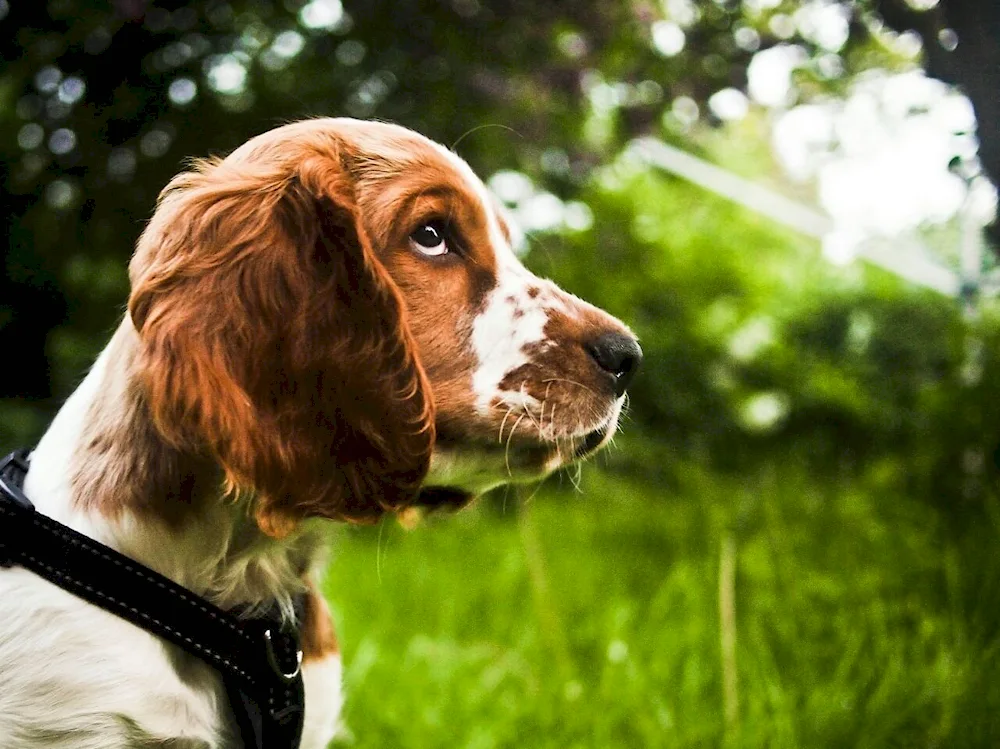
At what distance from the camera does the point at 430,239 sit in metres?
1.74

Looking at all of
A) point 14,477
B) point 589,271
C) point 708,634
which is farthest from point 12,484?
point 589,271

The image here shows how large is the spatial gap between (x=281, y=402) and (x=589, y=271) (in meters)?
2.98

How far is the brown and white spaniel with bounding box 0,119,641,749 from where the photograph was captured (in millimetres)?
1465

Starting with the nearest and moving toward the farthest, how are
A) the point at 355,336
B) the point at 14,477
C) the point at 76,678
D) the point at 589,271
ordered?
the point at 76,678 < the point at 355,336 < the point at 14,477 < the point at 589,271

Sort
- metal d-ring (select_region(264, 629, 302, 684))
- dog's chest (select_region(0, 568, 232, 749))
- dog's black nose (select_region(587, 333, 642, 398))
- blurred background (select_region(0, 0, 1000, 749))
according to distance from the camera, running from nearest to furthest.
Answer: dog's chest (select_region(0, 568, 232, 749)) → metal d-ring (select_region(264, 629, 302, 684)) → dog's black nose (select_region(587, 333, 642, 398)) → blurred background (select_region(0, 0, 1000, 749))

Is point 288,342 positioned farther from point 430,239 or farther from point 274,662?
point 274,662

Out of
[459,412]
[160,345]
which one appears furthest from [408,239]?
[160,345]

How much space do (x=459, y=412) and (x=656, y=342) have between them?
11.5ft

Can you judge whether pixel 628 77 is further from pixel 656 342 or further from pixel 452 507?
pixel 656 342

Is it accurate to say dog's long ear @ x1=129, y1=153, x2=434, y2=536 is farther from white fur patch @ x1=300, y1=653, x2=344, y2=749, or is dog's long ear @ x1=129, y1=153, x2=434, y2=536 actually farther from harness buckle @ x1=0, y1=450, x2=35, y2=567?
white fur patch @ x1=300, y1=653, x2=344, y2=749

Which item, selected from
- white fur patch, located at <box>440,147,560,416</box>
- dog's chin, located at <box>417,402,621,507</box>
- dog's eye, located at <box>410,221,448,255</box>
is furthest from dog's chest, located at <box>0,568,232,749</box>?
dog's eye, located at <box>410,221,448,255</box>

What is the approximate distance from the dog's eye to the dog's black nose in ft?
1.05

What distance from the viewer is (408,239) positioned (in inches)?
67.6

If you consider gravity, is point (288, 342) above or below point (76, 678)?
above
